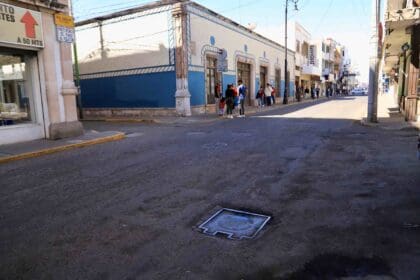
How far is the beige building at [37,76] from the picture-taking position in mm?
9773

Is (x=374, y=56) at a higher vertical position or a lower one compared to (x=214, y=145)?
higher

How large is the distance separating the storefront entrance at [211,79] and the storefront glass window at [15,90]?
11432 mm

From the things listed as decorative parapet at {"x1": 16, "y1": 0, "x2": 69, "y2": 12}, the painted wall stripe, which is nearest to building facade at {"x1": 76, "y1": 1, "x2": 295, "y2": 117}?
the painted wall stripe

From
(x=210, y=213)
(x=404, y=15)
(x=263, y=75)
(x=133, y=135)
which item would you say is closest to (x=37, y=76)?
(x=133, y=135)

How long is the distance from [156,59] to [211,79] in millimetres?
4063

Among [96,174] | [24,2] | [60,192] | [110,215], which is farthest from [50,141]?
[110,215]

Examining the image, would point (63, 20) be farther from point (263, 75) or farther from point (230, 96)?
point (263, 75)

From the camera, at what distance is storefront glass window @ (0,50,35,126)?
1000 cm

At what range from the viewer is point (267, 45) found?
99.6 feet

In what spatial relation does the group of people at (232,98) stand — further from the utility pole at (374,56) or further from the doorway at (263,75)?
the doorway at (263,75)

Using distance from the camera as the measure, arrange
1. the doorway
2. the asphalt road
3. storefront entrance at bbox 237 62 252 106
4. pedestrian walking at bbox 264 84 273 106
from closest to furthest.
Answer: the asphalt road → storefront entrance at bbox 237 62 252 106 → pedestrian walking at bbox 264 84 273 106 → the doorway

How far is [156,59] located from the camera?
1847 centimetres

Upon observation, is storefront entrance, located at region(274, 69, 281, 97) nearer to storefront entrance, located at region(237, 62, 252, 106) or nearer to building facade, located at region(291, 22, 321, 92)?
storefront entrance, located at region(237, 62, 252, 106)

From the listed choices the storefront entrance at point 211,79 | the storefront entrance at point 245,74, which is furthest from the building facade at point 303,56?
the storefront entrance at point 211,79
